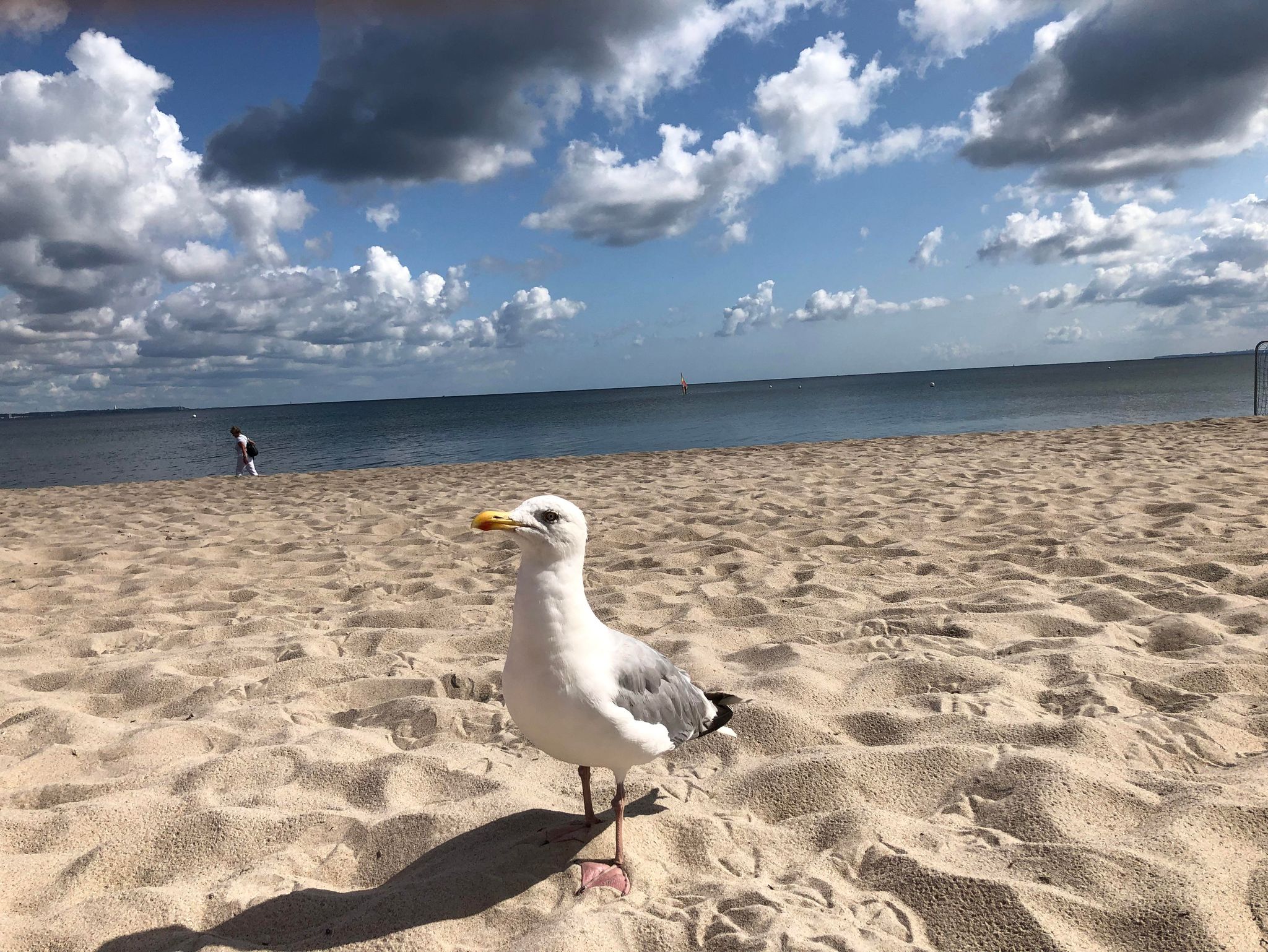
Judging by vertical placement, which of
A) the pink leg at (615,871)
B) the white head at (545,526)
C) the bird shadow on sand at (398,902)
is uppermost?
the white head at (545,526)

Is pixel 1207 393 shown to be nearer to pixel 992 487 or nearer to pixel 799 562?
pixel 992 487

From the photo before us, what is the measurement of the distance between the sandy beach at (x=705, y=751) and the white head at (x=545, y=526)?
103 cm

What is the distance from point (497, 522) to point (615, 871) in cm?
115

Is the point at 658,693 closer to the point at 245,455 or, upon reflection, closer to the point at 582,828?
the point at 582,828

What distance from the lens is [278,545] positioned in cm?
743

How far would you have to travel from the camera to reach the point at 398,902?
2191 mm

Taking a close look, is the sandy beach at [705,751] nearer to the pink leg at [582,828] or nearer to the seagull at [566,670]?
the pink leg at [582,828]

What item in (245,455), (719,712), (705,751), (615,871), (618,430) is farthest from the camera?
(618,430)

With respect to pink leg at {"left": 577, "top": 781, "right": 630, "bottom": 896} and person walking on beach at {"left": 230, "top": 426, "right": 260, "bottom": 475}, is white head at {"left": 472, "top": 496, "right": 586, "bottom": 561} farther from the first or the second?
person walking on beach at {"left": 230, "top": 426, "right": 260, "bottom": 475}

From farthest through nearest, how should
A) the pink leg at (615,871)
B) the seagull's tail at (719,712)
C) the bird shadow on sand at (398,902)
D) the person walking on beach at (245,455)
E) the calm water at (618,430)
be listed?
the calm water at (618,430)
the person walking on beach at (245,455)
the seagull's tail at (719,712)
the pink leg at (615,871)
the bird shadow on sand at (398,902)

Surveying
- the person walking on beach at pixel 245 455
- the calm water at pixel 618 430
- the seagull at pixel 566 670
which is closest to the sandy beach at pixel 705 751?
the seagull at pixel 566 670

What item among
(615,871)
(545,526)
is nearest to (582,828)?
(615,871)

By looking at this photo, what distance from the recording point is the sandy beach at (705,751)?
2076 millimetres

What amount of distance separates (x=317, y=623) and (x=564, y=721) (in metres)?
3.38
